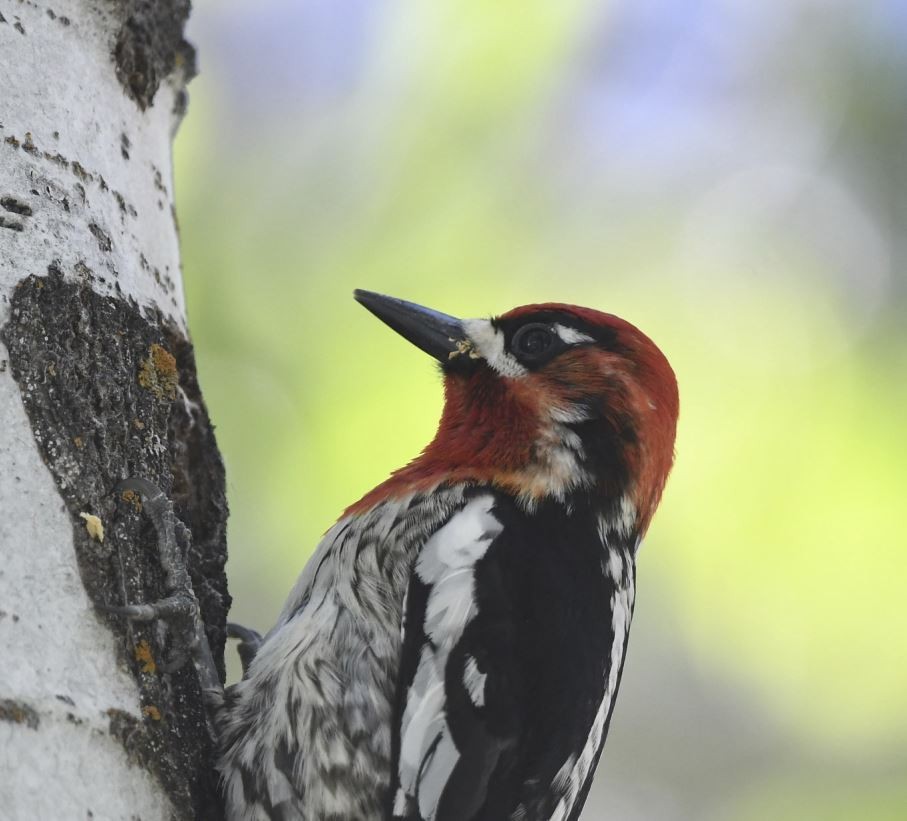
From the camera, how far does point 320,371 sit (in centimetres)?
500

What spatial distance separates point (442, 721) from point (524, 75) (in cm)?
422

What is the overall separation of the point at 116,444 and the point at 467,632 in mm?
791

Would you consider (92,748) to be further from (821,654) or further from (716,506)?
(821,654)

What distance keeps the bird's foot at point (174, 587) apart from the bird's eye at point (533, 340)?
112 centimetres

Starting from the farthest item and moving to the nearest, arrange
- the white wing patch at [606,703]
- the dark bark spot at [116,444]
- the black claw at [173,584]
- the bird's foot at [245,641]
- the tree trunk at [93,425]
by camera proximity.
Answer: the bird's foot at [245,641], the white wing patch at [606,703], the black claw at [173,584], the dark bark spot at [116,444], the tree trunk at [93,425]

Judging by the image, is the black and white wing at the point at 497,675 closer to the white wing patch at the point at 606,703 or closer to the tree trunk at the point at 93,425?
the white wing patch at the point at 606,703

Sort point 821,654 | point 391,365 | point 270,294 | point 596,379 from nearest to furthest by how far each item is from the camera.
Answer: point 596,379 < point 391,365 < point 270,294 < point 821,654

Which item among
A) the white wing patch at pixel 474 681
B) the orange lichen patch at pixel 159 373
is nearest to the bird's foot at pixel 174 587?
the orange lichen patch at pixel 159 373

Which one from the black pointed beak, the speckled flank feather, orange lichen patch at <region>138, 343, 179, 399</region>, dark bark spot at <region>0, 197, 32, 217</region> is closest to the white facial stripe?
the black pointed beak

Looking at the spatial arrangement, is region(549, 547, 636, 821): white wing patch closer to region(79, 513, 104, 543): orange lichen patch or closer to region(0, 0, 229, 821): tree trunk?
region(0, 0, 229, 821): tree trunk

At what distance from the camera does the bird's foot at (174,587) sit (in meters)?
2.16

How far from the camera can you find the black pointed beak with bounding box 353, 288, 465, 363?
317cm

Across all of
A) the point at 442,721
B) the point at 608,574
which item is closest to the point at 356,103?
the point at 608,574

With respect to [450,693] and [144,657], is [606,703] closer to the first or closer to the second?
[450,693]
